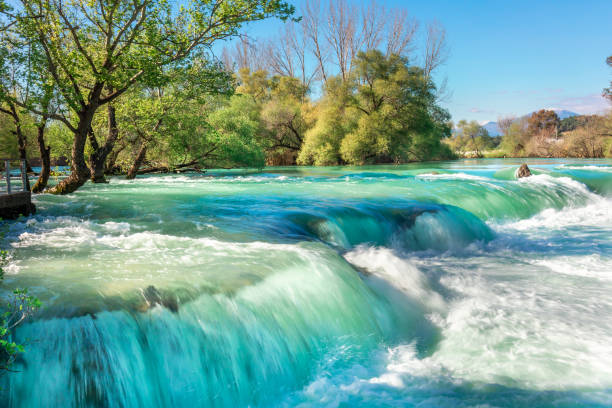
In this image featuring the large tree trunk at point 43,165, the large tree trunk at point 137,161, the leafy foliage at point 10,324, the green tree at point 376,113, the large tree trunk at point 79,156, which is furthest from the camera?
the green tree at point 376,113

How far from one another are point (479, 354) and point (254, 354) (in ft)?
7.97

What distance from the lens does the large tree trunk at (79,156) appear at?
10859 mm

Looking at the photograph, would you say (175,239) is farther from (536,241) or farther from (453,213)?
(536,241)

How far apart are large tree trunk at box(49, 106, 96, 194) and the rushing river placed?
3608mm

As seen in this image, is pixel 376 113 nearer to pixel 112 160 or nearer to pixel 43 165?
pixel 112 160

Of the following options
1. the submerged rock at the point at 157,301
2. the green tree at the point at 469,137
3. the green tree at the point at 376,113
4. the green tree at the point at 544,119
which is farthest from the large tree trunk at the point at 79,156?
the green tree at the point at 544,119

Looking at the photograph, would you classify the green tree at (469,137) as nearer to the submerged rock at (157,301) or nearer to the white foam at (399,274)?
the white foam at (399,274)

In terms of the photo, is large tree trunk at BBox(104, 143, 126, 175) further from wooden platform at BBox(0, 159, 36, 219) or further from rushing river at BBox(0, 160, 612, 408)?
rushing river at BBox(0, 160, 612, 408)

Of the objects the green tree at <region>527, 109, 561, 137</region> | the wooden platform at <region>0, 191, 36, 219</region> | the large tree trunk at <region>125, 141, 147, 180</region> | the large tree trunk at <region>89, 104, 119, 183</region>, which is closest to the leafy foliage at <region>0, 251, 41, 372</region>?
the wooden platform at <region>0, 191, 36, 219</region>

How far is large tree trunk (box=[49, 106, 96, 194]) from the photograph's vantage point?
10.9 metres

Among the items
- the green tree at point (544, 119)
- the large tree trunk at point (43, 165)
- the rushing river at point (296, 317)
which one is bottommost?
the rushing river at point (296, 317)

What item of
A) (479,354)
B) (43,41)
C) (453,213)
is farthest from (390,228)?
(43,41)

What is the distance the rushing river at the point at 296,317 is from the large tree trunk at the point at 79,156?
3608 millimetres

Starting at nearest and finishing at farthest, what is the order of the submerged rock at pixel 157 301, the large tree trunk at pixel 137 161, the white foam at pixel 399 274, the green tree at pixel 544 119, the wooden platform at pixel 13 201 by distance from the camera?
the submerged rock at pixel 157 301 → the white foam at pixel 399 274 → the wooden platform at pixel 13 201 → the large tree trunk at pixel 137 161 → the green tree at pixel 544 119
